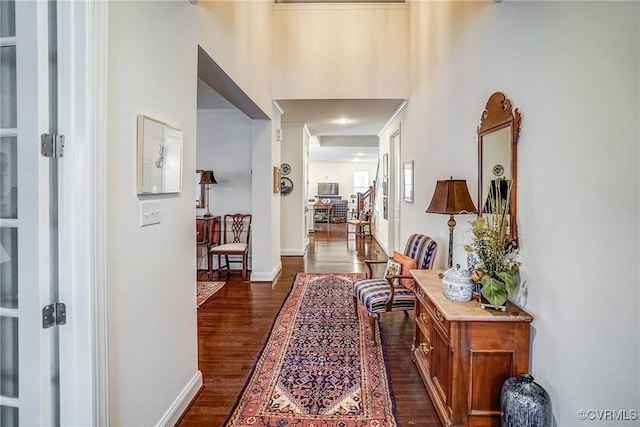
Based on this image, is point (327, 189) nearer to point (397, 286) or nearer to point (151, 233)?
point (397, 286)

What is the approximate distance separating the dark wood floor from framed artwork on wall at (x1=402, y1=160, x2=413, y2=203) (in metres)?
1.63

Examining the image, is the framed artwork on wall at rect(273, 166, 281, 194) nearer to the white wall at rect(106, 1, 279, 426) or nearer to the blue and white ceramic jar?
the white wall at rect(106, 1, 279, 426)

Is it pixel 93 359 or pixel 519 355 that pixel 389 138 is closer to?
pixel 519 355

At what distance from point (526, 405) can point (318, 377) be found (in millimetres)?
1357

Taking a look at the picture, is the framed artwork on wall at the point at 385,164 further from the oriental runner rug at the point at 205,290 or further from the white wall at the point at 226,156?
the oriental runner rug at the point at 205,290

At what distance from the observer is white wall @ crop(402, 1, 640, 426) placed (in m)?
1.33

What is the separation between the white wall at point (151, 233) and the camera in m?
1.45

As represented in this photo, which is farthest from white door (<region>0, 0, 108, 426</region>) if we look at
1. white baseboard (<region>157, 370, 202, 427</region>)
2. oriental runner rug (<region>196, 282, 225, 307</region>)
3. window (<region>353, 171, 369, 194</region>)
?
window (<region>353, 171, 369, 194</region>)

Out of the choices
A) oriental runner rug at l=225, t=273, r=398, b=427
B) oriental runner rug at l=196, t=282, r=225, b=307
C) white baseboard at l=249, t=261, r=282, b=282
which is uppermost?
white baseboard at l=249, t=261, r=282, b=282

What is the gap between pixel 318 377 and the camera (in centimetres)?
242

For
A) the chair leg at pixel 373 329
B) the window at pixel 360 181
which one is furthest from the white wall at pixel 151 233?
the window at pixel 360 181

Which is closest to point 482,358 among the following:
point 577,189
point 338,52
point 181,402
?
point 577,189

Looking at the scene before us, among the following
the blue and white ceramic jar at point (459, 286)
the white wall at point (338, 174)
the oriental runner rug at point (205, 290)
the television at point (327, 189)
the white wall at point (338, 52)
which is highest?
the white wall at point (338, 52)

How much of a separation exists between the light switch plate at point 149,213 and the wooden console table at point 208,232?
372cm
